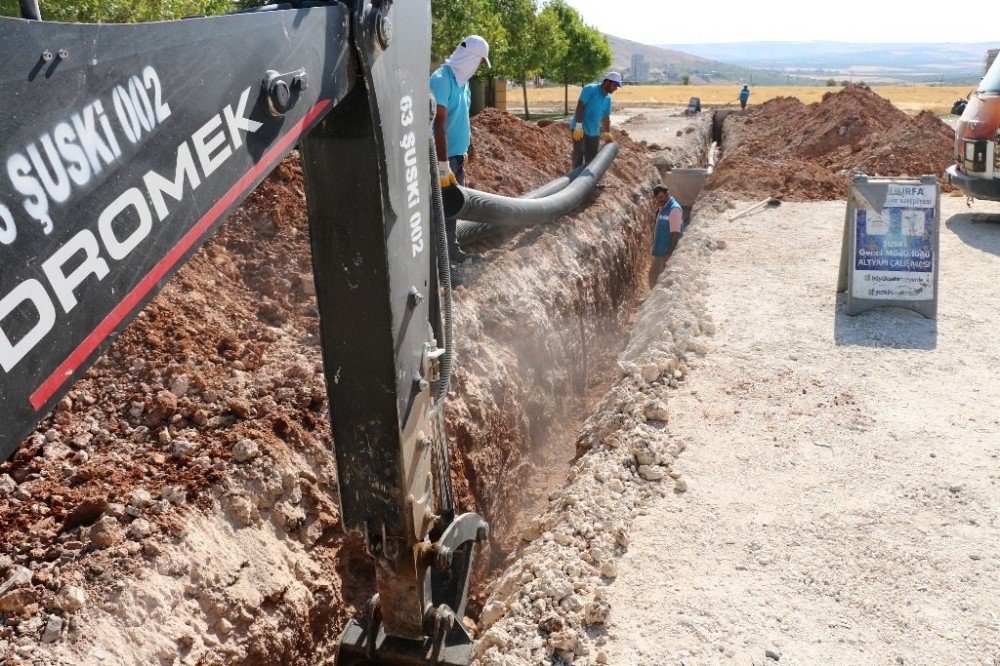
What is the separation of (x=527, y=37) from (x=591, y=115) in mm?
24906

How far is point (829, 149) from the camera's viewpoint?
2008cm

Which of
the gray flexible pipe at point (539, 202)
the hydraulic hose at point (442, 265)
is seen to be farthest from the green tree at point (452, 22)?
the hydraulic hose at point (442, 265)

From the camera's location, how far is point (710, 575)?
14.8 feet

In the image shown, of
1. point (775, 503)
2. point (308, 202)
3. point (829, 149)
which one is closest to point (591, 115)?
point (775, 503)

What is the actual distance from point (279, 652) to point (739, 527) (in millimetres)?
2747

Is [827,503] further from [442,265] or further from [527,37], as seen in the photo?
[527,37]

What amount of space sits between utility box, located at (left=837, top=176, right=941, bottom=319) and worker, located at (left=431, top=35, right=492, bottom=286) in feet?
13.0

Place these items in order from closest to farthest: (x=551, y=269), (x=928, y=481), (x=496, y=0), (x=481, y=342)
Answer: (x=928, y=481) < (x=481, y=342) < (x=551, y=269) < (x=496, y=0)

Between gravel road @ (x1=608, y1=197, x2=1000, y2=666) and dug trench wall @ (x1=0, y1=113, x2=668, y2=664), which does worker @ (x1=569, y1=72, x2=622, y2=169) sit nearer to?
dug trench wall @ (x1=0, y1=113, x2=668, y2=664)

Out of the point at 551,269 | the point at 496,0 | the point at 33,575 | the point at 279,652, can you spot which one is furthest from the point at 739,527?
the point at 496,0

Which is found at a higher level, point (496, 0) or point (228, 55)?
point (496, 0)

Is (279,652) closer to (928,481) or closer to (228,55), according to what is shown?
(228,55)

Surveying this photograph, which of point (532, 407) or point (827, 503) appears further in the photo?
point (532, 407)

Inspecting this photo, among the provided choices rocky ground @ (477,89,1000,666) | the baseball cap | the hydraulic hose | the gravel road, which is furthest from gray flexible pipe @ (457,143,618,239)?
the hydraulic hose
